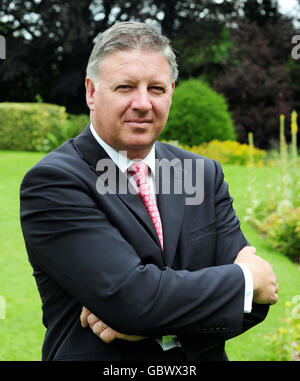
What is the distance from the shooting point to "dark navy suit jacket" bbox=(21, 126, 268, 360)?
1716mm

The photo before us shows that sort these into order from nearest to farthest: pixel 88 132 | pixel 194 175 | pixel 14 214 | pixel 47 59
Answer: pixel 88 132
pixel 194 175
pixel 14 214
pixel 47 59

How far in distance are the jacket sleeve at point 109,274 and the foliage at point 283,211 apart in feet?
14.4

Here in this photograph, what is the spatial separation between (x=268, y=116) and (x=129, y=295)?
62.6ft

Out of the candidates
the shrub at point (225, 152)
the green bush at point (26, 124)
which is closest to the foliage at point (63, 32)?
the green bush at point (26, 124)

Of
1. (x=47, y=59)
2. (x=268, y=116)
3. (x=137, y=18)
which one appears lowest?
(x=268, y=116)

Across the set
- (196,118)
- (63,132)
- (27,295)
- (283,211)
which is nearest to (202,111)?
(196,118)

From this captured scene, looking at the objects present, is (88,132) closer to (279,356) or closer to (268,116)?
(279,356)

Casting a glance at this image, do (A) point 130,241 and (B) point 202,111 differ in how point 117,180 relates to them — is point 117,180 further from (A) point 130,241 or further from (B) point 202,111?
(B) point 202,111

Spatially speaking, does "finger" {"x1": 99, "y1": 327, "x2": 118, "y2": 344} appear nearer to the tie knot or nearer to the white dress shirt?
the white dress shirt

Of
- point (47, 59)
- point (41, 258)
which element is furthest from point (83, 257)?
point (47, 59)

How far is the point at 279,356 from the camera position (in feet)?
12.5

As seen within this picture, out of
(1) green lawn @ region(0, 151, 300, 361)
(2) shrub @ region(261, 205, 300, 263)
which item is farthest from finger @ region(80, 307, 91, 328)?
(2) shrub @ region(261, 205, 300, 263)

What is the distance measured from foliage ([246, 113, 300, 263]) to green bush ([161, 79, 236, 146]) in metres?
4.66

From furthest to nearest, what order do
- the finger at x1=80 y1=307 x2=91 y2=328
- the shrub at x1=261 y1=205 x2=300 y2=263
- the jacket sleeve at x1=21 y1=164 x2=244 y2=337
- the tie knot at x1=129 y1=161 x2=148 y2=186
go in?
the shrub at x1=261 y1=205 x2=300 y2=263, the tie knot at x1=129 y1=161 x2=148 y2=186, the finger at x1=80 y1=307 x2=91 y2=328, the jacket sleeve at x1=21 y1=164 x2=244 y2=337
